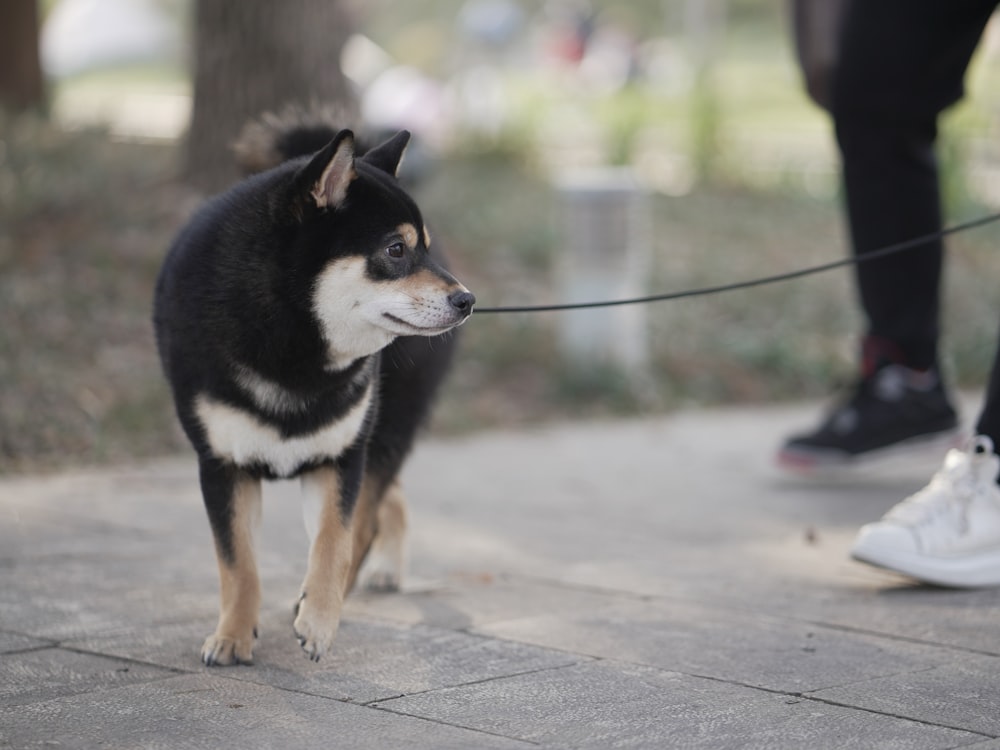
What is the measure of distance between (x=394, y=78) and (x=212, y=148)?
13.2m

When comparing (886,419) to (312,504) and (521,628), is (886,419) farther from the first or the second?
(312,504)

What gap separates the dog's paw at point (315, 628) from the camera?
9.72 ft

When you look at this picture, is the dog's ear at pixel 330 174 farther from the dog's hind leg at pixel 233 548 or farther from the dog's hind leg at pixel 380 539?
the dog's hind leg at pixel 380 539

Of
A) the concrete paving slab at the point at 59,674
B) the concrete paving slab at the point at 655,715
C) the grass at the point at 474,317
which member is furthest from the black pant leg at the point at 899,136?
the concrete paving slab at the point at 59,674

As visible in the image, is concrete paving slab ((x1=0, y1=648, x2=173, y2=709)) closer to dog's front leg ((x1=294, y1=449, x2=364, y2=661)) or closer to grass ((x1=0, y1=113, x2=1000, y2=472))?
dog's front leg ((x1=294, y1=449, x2=364, y2=661))

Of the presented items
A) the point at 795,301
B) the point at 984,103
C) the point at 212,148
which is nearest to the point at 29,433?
the point at 212,148

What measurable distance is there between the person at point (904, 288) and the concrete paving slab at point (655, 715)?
101 centimetres

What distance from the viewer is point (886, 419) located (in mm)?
4934

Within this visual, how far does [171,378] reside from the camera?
3158mm

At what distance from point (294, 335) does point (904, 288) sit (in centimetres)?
253

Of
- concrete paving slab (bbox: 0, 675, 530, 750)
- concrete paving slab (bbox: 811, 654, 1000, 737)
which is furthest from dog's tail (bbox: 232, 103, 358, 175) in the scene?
concrete paving slab (bbox: 811, 654, 1000, 737)

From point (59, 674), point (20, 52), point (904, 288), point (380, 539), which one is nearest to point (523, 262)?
point (20, 52)

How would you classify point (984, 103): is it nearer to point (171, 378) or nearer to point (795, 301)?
point (795, 301)

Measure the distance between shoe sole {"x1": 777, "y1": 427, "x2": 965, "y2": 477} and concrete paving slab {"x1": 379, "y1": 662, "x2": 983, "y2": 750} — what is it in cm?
229
